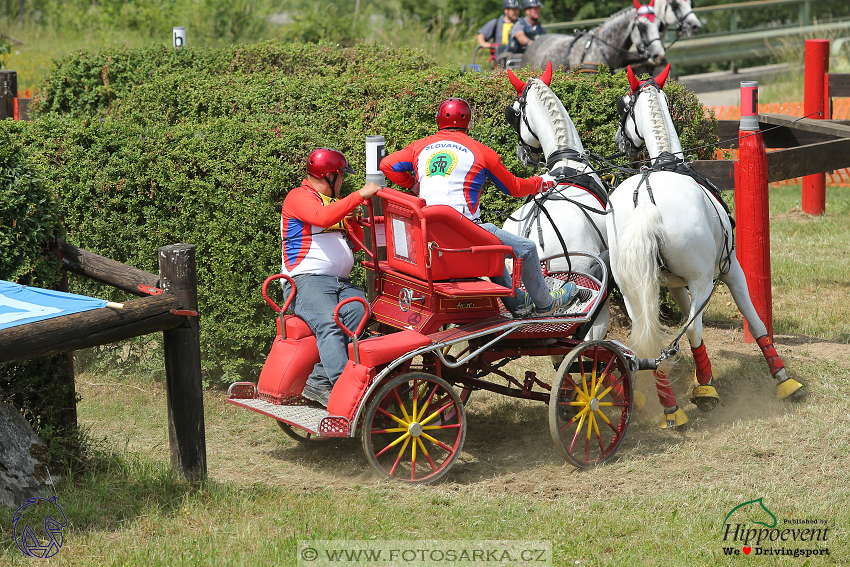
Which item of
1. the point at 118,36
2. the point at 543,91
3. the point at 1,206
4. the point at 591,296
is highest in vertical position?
the point at 118,36

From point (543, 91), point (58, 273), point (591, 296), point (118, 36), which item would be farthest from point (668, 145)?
point (118, 36)

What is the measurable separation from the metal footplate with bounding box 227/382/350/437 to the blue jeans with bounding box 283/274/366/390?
0.54 ft

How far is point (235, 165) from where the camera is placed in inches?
260

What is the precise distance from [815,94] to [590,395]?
8.13m

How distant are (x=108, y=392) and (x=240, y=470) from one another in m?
1.95

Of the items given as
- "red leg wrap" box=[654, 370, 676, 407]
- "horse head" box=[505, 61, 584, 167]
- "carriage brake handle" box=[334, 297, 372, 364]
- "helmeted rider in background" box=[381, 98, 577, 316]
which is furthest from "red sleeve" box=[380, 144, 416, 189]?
"red leg wrap" box=[654, 370, 676, 407]

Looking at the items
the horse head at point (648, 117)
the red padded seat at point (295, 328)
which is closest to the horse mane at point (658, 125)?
the horse head at point (648, 117)

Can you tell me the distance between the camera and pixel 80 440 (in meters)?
5.15

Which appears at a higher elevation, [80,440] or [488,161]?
[488,161]

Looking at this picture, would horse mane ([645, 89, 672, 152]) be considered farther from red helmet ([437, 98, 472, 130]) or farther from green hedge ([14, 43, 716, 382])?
red helmet ([437, 98, 472, 130])

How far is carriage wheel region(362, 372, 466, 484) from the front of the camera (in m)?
4.95

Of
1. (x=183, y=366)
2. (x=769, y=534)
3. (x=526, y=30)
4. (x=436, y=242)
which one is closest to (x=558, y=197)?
(x=436, y=242)

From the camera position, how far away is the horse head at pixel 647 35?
46.2ft

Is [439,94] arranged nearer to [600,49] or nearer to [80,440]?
[80,440]
